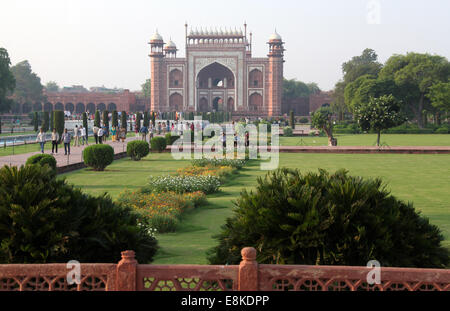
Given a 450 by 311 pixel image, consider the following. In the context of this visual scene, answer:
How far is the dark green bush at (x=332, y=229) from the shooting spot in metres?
3.84

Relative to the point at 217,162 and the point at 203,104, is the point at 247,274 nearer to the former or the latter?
the point at 217,162

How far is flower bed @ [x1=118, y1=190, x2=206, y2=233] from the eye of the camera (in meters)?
6.66

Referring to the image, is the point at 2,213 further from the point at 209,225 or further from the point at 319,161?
the point at 319,161

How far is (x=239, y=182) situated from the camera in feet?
37.3

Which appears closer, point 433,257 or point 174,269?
point 174,269

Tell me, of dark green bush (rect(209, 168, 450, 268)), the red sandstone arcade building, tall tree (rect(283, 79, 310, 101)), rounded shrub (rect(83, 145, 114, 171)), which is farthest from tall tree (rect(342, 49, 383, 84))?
dark green bush (rect(209, 168, 450, 268))

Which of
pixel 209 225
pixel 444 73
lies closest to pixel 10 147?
pixel 209 225

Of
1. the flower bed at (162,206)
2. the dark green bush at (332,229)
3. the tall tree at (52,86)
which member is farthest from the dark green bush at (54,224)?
the tall tree at (52,86)

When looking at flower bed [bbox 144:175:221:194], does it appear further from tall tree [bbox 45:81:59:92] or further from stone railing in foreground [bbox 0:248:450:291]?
tall tree [bbox 45:81:59:92]

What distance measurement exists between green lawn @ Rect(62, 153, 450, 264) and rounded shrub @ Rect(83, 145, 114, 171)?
0.24m

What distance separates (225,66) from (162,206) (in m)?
50.7

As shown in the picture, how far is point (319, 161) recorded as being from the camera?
16.2 m
